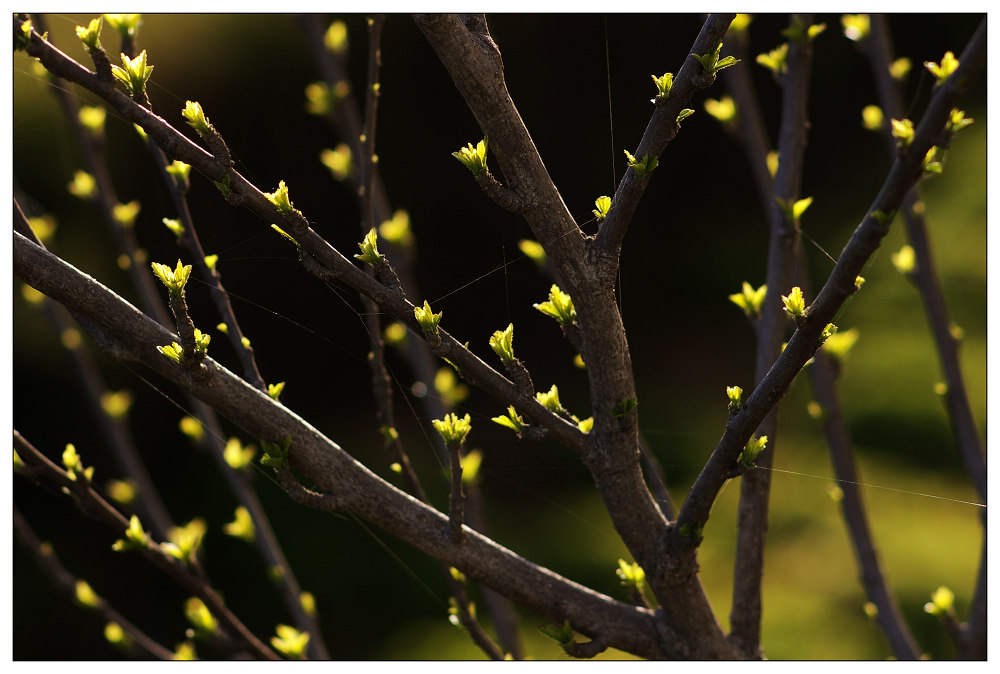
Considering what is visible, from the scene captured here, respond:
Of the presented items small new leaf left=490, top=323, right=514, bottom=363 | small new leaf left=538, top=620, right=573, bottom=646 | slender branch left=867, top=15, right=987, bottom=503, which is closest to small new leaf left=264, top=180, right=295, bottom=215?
small new leaf left=490, top=323, right=514, bottom=363

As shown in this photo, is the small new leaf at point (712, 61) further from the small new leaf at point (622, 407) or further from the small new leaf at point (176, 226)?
the small new leaf at point (176, 226)

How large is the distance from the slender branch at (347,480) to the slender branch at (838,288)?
0.40ft

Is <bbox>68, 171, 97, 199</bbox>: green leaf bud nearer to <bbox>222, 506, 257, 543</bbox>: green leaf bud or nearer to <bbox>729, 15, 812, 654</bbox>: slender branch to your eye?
<bbox>222, 506, 257, 543</bbox>: green leaf bud

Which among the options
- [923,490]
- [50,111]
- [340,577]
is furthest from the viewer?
[340,577]

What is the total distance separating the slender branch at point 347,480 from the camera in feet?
1.82

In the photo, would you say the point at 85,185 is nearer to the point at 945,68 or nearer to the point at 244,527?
the point at 244,527

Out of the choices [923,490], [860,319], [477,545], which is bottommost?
[477,545]

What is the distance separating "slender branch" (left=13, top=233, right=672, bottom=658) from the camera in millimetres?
556

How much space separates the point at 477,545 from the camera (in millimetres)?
637

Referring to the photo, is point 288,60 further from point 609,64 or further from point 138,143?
point 609,64

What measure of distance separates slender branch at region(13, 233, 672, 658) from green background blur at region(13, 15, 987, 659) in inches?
3.5

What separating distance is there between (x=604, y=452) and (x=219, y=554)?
4.49ft

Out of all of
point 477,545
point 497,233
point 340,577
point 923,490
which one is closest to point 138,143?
point 497,233

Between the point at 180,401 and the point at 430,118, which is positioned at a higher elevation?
the point at 430,118
